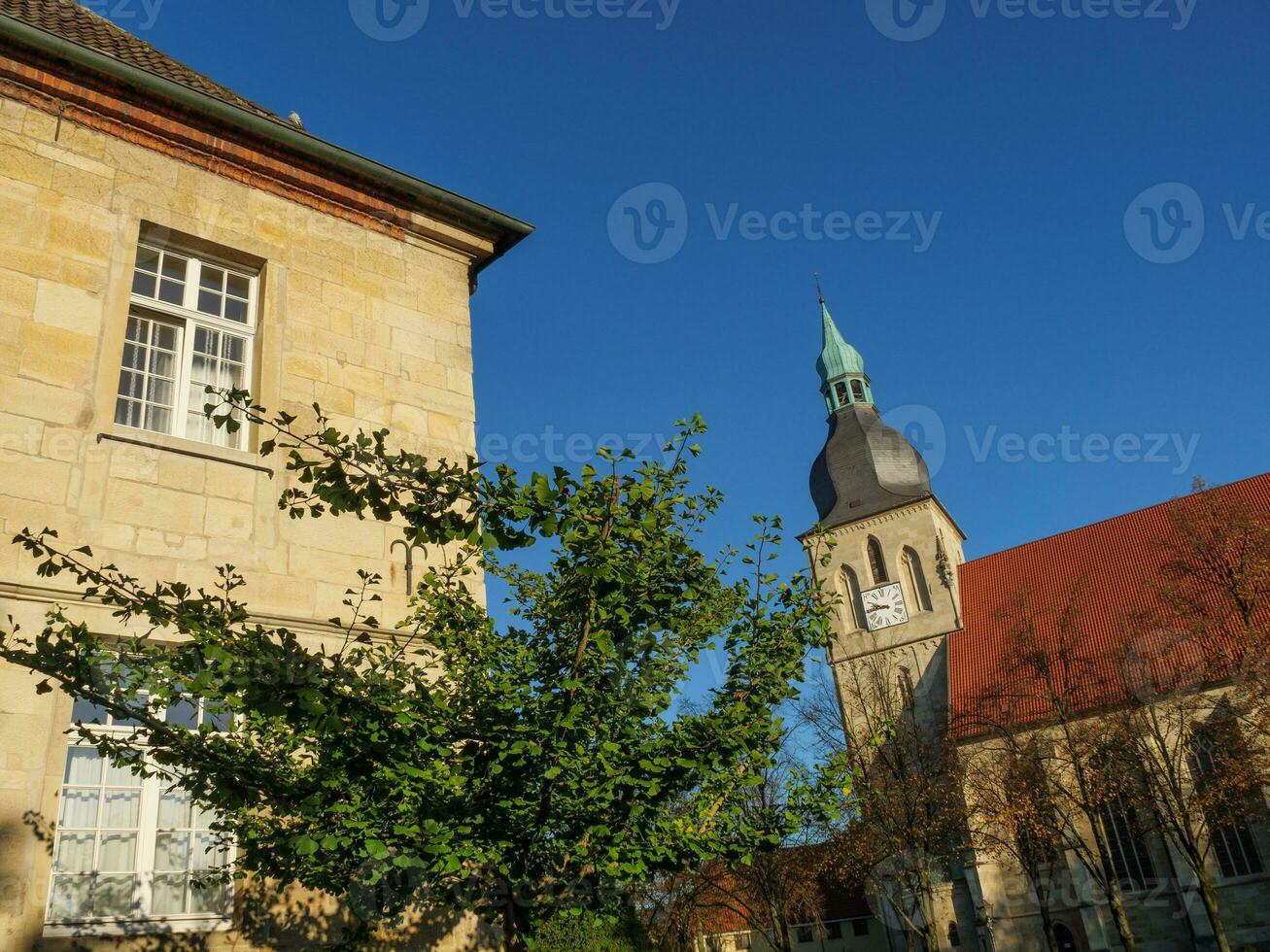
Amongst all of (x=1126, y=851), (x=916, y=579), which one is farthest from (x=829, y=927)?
(x=1126, y=851)

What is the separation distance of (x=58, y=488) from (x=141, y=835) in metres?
2.53

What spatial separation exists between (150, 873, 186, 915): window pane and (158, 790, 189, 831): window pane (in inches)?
13.8

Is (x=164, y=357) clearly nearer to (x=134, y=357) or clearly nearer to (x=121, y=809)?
(x=134, y=357)

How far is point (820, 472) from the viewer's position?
58.2 meters

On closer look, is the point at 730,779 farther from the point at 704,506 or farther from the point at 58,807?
the point at 58,807

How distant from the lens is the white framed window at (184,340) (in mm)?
8234

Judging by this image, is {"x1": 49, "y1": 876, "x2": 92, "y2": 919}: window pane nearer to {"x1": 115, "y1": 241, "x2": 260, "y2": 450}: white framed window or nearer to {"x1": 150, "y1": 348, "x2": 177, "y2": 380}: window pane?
{"x1": 115, "y1": 241, "x2": 260, "y2": 450}: white framed window

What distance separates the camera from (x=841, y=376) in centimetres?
6303

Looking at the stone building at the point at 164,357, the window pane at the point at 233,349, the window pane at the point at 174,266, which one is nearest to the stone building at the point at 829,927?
the stone building at the point at 164,357

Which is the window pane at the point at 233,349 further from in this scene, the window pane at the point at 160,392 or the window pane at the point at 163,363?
the window pane at the point at 160,392

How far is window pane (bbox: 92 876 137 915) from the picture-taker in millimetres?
6574

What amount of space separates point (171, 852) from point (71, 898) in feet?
2.15

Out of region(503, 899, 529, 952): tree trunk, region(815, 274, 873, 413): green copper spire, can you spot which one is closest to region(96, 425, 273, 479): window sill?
region(503, 899, 529, 952): tree trunk

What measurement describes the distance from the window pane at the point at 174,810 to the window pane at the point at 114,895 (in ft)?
1.39
